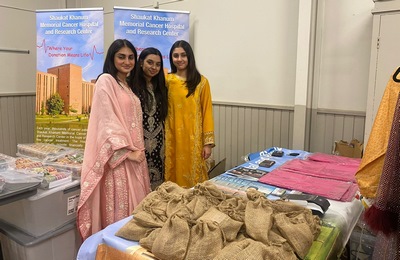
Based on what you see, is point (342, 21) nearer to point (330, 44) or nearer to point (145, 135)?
point (330, 44)

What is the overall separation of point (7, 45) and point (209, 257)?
3.75 metres

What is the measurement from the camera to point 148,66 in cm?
223

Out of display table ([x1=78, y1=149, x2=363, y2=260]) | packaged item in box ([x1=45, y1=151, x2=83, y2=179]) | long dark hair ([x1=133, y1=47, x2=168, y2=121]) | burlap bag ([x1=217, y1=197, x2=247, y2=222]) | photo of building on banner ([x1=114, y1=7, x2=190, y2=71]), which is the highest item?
photo of building on banner ([x1=114, y1=7, x2=190, y2=71])

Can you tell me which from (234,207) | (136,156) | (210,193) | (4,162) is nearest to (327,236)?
(234,207)

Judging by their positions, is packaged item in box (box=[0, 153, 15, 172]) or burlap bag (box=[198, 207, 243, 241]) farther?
packaged item in box (box=[0, 153, 15, 172])

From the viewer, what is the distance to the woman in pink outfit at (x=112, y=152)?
1850 mm

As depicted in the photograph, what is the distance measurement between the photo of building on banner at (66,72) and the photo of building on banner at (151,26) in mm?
254

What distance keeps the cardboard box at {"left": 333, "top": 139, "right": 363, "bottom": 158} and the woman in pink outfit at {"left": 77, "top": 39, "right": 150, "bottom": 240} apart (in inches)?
59.7

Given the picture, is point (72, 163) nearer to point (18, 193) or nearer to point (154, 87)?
point (18, 193)

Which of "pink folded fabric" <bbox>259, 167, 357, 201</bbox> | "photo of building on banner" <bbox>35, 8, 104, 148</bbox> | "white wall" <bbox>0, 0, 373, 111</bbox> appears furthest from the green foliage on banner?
"pink folded fabric" <bbox>259, 167, 357, 201</bbox>

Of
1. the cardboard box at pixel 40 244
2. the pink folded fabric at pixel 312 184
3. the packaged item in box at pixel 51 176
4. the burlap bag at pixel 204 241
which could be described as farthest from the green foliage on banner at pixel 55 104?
the burlap bag at pixel 204 241

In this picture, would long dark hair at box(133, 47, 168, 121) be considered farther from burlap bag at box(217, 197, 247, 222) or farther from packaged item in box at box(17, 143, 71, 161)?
burlap bag at box(217, 197, 247, 222)

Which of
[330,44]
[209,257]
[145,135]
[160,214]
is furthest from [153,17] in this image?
[209,257]

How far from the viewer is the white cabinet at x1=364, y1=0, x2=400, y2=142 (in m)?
1.97
